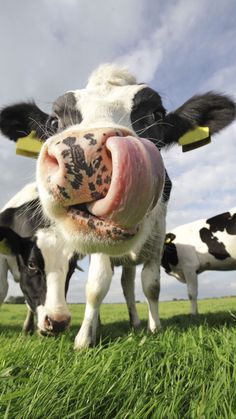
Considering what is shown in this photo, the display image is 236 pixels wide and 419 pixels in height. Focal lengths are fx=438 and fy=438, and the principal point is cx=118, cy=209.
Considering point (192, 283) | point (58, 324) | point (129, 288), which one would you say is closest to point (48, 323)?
point (58, 324)

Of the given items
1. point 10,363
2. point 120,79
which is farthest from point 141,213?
point 120,79

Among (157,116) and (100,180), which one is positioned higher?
(157,116)

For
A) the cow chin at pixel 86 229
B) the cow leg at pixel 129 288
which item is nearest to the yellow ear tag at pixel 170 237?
the cow leg at pixel 129 288

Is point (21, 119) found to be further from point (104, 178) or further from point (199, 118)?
point (104, 178)

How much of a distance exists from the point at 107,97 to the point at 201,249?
9.73 metres

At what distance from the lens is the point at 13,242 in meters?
5.70

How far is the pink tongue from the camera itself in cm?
221

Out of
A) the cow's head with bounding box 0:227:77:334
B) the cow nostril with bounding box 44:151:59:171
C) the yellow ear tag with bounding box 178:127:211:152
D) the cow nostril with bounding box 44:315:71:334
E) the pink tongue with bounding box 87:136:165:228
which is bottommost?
the cow nostril with bounding box 44:315:71:334

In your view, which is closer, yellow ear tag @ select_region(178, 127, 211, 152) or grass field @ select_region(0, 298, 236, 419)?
grass field @ select_region(0, 298, 236, 419)

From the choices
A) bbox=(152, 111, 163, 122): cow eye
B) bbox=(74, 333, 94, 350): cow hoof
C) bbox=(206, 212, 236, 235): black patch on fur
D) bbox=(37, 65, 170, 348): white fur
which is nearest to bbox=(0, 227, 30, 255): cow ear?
bbox=(37, 65, 170, 348): white fur

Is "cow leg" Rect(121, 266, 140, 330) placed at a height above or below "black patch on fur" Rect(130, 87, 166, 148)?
below

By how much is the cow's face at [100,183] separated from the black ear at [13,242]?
9.78 ft

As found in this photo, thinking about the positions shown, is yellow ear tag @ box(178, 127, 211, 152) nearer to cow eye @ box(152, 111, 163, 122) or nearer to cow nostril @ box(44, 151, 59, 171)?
cow eye @ box(152, 111, 163, 122)

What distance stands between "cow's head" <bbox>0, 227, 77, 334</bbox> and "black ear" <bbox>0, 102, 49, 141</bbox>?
1.30m
